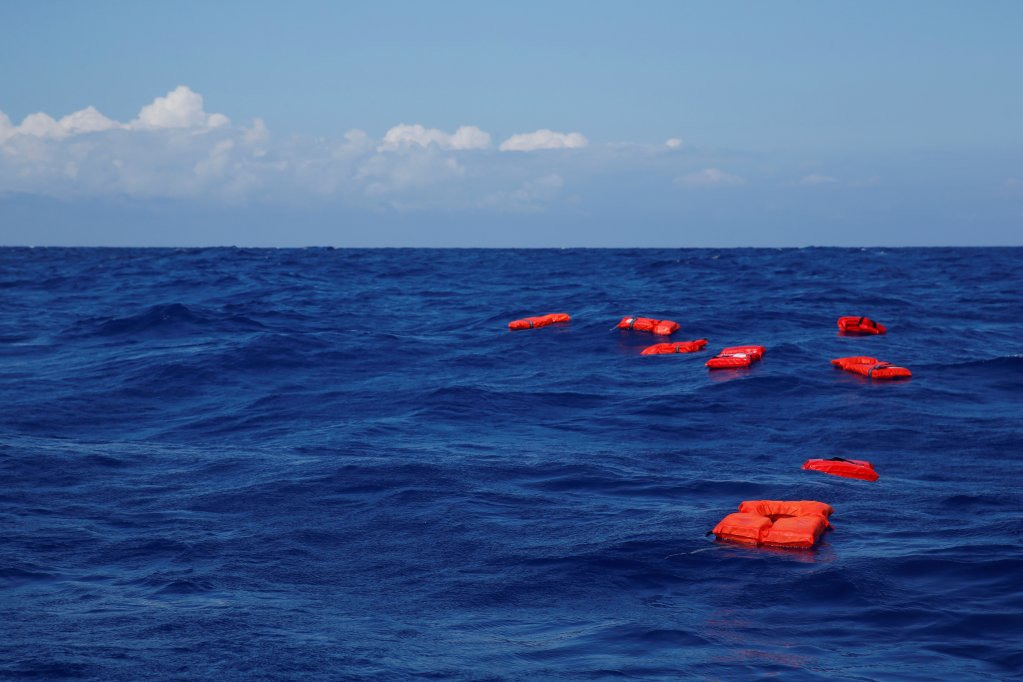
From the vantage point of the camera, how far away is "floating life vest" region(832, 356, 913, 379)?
2895cm

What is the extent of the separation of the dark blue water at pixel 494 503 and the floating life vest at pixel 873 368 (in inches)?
15.9

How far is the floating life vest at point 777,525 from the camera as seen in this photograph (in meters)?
15.1

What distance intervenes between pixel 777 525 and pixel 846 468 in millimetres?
5123

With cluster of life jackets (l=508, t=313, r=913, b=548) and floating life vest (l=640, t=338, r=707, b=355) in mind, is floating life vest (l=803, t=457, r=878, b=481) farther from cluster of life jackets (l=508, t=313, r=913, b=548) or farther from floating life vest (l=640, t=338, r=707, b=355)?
floating life vest (l=640, t=338, r=707, b=355)

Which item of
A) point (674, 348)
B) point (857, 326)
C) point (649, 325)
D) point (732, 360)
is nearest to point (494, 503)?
point (732, 360)

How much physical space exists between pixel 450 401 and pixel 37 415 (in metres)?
10.3

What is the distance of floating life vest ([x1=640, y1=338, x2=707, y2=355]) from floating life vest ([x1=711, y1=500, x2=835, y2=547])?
718 inches

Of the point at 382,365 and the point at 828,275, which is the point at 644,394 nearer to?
the point at 382,365

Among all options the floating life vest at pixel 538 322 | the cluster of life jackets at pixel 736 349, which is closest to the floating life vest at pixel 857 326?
the cluster of life jackets at pixel 736 349

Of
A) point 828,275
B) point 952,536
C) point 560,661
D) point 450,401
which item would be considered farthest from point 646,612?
point 828,275

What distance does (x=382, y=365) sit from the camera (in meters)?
33.2

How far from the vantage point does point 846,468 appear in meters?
19.8

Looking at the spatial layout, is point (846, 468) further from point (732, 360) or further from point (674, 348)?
point (674, 348)

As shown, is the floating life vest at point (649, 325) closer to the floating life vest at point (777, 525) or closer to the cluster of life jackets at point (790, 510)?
the cluster of life jackets at point (790, 510)
